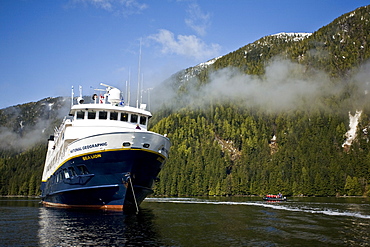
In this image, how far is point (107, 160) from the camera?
32438 mm


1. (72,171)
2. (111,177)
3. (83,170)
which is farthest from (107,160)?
(72,171)

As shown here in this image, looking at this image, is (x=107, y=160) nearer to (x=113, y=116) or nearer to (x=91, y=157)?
(x=91, y=157)

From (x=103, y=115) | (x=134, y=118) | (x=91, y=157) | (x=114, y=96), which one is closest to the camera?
(x=91, y=157)

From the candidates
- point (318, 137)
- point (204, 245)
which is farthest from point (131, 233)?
point (318, 137)

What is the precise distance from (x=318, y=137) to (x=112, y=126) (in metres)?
165

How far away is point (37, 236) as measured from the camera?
22.3m

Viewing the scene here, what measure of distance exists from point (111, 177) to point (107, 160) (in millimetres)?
1886

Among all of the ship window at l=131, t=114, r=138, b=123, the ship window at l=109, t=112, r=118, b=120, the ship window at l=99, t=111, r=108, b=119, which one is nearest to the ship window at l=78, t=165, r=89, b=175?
the ship window at l=99, t=111, r=108, b=119

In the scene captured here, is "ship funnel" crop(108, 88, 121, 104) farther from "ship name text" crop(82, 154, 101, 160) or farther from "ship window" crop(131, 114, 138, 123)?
"ship name text" crop(82, 154, 101, 160)

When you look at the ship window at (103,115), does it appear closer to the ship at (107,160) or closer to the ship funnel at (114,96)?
the ship at (107,160)

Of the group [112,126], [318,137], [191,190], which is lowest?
[191,190]

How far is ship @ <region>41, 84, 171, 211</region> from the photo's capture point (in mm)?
32375

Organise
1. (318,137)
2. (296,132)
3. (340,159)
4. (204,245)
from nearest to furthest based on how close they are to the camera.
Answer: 1. (204,245)
2. (340,159)
3. (318,137)
4. (296,132)

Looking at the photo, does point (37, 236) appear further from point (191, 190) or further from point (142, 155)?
point (191, 190)
